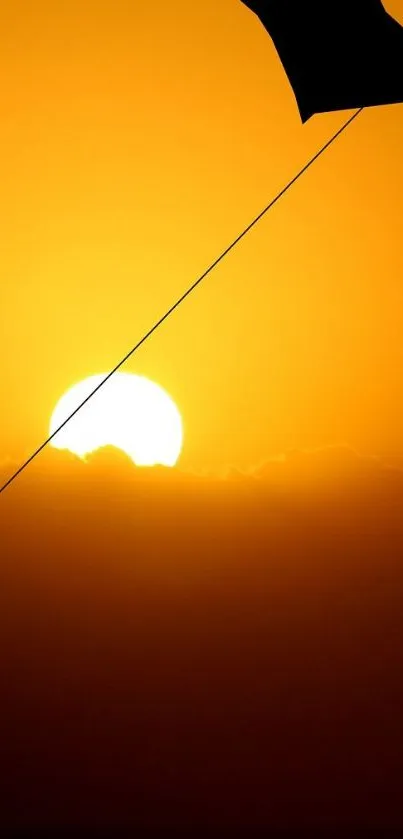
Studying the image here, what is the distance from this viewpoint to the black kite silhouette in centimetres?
431

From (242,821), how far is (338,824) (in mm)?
2494

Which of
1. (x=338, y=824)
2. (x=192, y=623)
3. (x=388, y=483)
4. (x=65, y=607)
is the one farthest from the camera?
(x=65, y=607)

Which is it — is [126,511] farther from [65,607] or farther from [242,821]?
[242,821]

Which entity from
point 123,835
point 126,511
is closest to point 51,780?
point 123,835

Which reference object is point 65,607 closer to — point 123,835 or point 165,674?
point 165,674

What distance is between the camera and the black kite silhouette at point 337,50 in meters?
4.31

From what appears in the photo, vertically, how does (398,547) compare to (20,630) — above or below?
above

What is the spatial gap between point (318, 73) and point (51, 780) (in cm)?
2190

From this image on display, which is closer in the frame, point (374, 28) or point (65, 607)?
point (374, 28)

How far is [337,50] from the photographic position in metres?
4.43

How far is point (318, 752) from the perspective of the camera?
25.9 meters

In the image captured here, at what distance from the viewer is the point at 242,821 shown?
76.3 ft

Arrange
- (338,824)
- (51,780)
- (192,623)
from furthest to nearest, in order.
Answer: (192,623) < (51,780) < (338,824)

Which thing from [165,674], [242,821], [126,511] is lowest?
[242,821]
